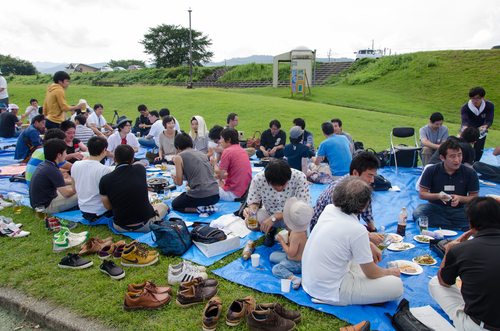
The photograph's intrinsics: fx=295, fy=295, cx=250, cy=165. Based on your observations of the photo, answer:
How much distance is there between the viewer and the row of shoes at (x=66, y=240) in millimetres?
4012

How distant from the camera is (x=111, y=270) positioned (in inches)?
136

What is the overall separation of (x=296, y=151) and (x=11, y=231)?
5.38 meters

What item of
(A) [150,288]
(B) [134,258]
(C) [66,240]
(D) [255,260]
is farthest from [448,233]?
(C) [66,240]

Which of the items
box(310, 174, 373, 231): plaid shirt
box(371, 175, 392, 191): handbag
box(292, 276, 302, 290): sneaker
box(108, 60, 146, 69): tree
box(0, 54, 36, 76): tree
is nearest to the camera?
box(292, 276, 302, 290): sneaker

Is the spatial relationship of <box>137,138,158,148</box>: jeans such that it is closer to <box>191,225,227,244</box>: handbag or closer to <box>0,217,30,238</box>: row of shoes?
<box>0,217,30,238</box>: row of shoes

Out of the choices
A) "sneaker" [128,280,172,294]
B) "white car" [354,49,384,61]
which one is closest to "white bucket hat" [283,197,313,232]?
"sneaker" [128,280,172,294]

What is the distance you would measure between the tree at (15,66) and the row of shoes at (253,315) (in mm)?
67269

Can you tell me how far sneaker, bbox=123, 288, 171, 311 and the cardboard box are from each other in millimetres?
1011

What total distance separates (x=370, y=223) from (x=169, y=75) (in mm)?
37053

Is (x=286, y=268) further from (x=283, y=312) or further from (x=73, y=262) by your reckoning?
(x=73, y=262)

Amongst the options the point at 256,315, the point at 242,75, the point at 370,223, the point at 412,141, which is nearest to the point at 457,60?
the point at 412,141

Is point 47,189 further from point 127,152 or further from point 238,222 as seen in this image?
point 238,222

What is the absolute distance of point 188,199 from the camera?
5367mm

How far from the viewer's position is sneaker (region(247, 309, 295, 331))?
2574mm
